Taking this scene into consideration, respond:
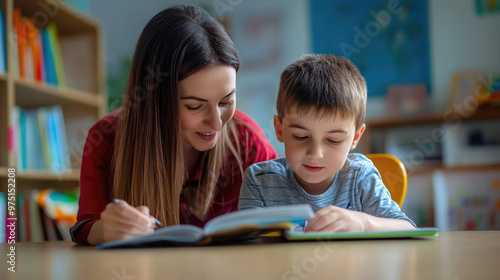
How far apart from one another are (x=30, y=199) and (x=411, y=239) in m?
1.88

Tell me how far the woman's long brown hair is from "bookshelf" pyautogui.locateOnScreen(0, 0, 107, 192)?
3.66 ft

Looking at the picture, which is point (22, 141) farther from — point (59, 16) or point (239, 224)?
point (239, 224)

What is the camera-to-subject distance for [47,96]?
2.38 meters

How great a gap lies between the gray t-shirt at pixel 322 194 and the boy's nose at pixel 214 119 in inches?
5.3

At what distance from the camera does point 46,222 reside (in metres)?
2.21

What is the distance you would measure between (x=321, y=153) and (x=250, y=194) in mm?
211

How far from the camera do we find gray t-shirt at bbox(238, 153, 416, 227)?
1.04m

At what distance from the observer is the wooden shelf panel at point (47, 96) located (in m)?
2.20

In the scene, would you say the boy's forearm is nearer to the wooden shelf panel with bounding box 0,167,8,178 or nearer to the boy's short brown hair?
the boy's short brown hair

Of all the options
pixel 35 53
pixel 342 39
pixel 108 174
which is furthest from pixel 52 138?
pixel 342 39

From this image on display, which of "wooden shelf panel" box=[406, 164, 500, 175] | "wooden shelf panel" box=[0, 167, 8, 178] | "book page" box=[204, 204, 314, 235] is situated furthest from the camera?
"wooden shelf panel" box=[406, 164, 500, 175]

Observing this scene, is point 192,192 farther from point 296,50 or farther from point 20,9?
point 296,50

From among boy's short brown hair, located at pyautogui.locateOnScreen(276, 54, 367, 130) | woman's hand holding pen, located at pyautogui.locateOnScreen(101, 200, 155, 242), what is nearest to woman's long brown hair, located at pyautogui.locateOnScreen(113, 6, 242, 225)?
boy's short brown hair, located at pyautogui.locateOnScreen(276, 54, 367, 130)

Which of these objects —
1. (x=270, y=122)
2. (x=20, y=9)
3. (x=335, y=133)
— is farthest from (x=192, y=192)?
(x=270, y=122)
